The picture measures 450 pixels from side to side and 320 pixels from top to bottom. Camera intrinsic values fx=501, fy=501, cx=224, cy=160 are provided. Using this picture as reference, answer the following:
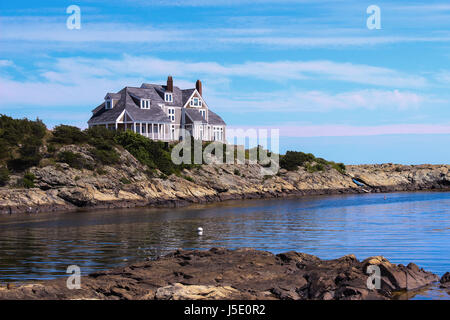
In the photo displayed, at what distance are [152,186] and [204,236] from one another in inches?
1206

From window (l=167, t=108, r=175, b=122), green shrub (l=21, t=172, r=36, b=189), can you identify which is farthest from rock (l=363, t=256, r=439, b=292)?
window (l=167, t=108, r=175, b=122)

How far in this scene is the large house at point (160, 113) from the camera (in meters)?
76.1

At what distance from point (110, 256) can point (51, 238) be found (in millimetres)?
8672

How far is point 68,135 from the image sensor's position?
62.5m

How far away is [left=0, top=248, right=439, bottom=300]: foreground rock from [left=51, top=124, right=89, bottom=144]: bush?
44838mm

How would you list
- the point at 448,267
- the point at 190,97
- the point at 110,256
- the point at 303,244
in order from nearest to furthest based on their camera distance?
the point at 448,267 → the point at 110,256 → the point at 303,244 → the point at 190,97

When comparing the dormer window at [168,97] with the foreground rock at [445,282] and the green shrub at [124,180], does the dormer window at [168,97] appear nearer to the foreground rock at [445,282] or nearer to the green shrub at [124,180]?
the green shrub at [124,180]

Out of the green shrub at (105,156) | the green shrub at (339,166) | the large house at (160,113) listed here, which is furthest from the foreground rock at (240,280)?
the green shrub at (339,166)

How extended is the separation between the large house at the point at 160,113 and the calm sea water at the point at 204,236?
26953 millimetres

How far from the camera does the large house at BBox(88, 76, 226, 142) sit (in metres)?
76.1
